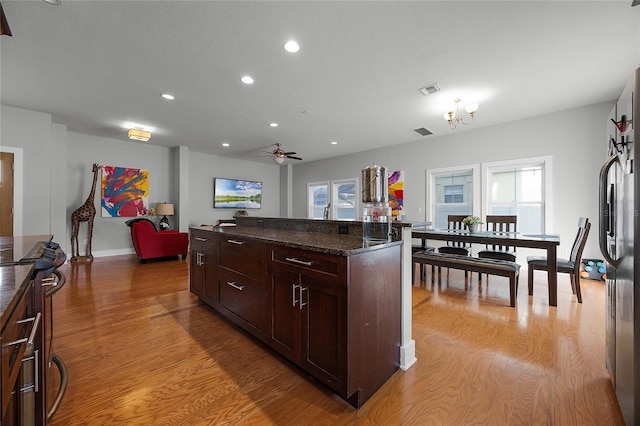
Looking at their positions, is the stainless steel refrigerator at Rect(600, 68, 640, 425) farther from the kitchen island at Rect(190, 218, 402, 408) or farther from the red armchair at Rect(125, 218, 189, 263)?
the red armchair at Rect(125, 218, 189, 263)

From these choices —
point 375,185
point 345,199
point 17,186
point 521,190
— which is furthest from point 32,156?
point 521,190

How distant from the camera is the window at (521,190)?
4.58 meters

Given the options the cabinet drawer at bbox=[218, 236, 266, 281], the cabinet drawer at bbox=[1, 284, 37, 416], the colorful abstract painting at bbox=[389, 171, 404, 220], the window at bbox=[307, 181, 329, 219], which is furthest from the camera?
the window at bbox=[307, 181, 329, 219]

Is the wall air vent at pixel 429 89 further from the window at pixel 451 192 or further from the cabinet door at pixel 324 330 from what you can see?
the cabinet door at pixel 324 330

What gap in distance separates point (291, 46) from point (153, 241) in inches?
176

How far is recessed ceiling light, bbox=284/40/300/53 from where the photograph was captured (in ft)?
8.18

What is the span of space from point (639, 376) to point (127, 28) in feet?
13.1

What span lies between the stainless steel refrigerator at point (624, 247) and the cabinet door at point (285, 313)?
158 centimetres

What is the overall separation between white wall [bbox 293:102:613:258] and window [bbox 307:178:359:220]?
180 cm

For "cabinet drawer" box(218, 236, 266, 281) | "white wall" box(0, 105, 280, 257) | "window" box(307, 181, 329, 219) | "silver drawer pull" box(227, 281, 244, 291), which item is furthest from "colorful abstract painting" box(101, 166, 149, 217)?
"silver drawer pull" box(227, 281, 244, 291)

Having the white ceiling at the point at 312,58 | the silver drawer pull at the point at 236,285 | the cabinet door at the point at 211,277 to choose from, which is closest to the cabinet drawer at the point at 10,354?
the silver drawer pull at the point at 236,285

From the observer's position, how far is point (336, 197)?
8109mm

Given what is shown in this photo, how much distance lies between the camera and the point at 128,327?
241 centimetres

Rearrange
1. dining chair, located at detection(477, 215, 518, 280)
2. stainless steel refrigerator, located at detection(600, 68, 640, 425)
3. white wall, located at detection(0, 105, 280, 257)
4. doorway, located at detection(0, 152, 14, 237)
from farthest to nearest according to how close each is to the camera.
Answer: white wall, located at detection(0, 105, 280, 257) → doorway, located at detection(0, 152, 14, 237) → dining chair, located at detection(477, 215, 518, 280) → stainless steel refrigerator, located at detection(600, 68, 640, 425)
